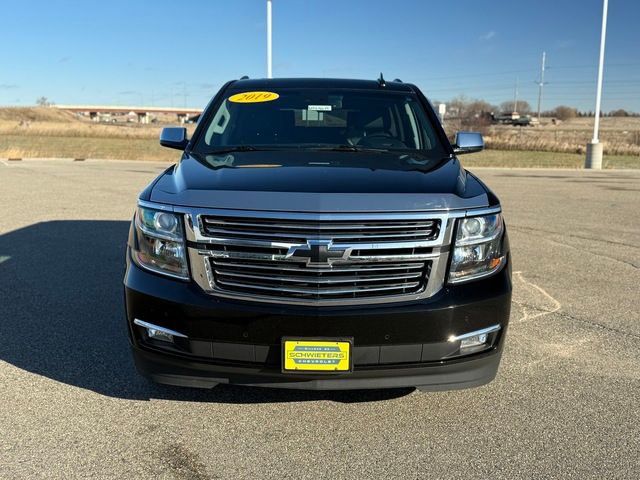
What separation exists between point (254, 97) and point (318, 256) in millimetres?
2356

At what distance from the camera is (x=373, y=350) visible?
2.98 m

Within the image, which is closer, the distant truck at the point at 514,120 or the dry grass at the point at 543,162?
the dry grass at the point at 543,162

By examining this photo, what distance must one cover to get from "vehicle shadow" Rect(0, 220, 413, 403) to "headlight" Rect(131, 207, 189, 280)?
884mm

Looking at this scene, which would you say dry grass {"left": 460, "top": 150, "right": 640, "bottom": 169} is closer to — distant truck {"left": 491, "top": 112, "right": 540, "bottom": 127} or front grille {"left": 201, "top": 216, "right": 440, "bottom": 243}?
front grille {"left": 201, "top": 216, "right": 440, "bottom": 243}

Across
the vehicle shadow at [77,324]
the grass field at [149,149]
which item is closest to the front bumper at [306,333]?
the vehicle shadow at [77,324]

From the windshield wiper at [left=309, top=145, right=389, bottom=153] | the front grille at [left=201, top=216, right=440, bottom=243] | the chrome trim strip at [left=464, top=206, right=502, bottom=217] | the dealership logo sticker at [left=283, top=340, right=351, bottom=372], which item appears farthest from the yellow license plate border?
the windshield wiper at [left=309, top=145, right=389, bottom=153]

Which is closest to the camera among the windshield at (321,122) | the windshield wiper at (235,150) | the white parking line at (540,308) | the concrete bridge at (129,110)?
the windshield wiper at (235,150)

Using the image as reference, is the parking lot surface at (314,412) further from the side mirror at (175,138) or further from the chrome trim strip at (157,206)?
the side mirror at (175,138)

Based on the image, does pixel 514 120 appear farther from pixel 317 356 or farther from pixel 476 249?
pixel 317 356

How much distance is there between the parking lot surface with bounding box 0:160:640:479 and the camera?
2932mm

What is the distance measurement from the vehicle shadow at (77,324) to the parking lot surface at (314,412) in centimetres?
2

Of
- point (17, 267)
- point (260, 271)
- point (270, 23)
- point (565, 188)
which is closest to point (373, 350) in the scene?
point (260, 271)

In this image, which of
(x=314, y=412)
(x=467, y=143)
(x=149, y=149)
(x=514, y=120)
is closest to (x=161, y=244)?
(x=314, y=412)

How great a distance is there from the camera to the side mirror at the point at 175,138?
15.7ft
